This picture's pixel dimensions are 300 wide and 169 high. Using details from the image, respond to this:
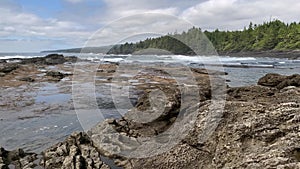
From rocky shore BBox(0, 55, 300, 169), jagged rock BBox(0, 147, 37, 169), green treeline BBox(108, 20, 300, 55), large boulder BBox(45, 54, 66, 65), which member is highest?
green treeline BBox(108, 20, 300, 55)

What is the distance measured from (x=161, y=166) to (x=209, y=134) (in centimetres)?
139

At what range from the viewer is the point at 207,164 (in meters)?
6.44

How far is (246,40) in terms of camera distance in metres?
114

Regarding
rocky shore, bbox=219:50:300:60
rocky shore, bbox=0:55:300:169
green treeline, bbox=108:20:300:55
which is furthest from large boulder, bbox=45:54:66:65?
rocky shore, bbox=219:50:300:60

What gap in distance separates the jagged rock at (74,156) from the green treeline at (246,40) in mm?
80890

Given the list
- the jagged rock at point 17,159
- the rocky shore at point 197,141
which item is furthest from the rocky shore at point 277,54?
the jagged rock at point 17,159

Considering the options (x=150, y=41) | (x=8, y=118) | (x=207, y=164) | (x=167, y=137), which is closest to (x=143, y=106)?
(x=167, y=137)

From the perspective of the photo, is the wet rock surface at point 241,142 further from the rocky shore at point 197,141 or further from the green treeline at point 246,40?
the green treeline at point 246,40

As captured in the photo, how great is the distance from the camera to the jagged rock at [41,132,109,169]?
25.3 ft

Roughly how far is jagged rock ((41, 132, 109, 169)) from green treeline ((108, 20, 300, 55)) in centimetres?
8089

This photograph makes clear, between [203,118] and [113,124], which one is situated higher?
[203,118]

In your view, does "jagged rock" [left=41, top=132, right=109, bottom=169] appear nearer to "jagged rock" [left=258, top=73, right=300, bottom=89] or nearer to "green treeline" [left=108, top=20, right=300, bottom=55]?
"jagged rock" [left=258, top=73, right=300, bottom=89]

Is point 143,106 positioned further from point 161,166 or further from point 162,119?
point 161,166

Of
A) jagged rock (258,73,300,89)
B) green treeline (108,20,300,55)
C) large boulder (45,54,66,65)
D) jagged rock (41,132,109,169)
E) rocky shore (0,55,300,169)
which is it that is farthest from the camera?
green treeline (108,20,300,55)
